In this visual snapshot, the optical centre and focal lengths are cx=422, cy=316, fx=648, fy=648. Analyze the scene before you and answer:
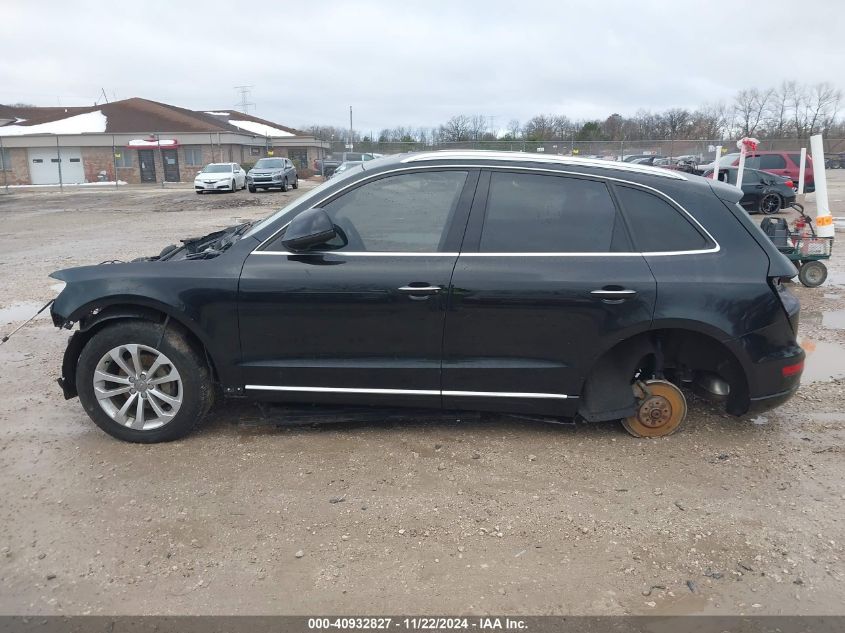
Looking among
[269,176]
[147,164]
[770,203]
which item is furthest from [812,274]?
[147,164]

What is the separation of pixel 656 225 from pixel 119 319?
3.28 m

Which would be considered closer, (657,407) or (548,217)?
(548,217)

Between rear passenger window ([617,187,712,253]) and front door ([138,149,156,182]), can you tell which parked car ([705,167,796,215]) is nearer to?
rear passenger window ([617,187,712,253])

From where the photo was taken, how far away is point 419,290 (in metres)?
3.71

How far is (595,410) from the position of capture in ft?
13.1

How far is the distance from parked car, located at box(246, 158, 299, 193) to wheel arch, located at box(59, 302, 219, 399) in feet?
91.1

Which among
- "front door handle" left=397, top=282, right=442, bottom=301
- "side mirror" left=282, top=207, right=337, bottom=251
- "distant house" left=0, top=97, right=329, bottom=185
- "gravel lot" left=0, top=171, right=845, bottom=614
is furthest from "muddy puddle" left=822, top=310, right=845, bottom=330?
"distant house" left=0, top=97, right=329, bottom=185

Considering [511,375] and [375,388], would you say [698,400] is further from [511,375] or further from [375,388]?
[375,388]

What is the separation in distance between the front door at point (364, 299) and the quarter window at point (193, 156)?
46935 mm

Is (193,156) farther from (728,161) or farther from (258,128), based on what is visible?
(728,161)

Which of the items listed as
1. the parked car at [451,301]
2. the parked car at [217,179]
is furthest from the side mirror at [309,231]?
the parked car at [217,179]

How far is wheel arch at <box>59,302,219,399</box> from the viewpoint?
153 inches

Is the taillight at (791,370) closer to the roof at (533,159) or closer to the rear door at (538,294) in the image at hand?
the rear door at (538,294)
